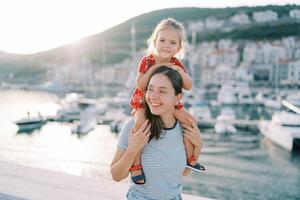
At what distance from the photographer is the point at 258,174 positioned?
13.2m

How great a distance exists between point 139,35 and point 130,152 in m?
68.5

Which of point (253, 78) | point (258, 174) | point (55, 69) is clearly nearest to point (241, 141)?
point (258, 174)

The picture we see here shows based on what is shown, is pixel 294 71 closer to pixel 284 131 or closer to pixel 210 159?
pixel 284 131

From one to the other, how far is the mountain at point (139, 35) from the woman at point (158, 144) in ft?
210

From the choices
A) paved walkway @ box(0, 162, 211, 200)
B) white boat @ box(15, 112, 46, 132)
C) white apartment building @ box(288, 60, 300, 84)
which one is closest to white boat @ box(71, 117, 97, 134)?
white boat @ box(15, 112, 46, 132)

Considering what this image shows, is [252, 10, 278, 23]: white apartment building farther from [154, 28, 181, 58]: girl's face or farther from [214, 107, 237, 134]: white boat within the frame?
[154, 28, 181, 58]: girl's face

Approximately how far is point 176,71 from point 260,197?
10.4 m

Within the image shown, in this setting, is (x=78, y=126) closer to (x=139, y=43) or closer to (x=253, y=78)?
(x=253, y=78)

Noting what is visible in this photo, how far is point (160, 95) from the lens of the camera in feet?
3.38

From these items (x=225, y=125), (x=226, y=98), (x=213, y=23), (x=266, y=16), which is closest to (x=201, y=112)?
(x=225, y=125)

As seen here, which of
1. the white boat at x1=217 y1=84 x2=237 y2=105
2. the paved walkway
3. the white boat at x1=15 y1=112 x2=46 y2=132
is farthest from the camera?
the white boat at x1=217 y1=84 x2=237 y2=105

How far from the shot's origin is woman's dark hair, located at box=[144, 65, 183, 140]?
3.34 feet

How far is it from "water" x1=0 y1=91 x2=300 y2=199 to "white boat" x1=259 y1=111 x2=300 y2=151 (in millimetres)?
320

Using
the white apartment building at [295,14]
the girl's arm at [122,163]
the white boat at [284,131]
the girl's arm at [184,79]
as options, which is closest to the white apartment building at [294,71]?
the white boat at [284,131]
